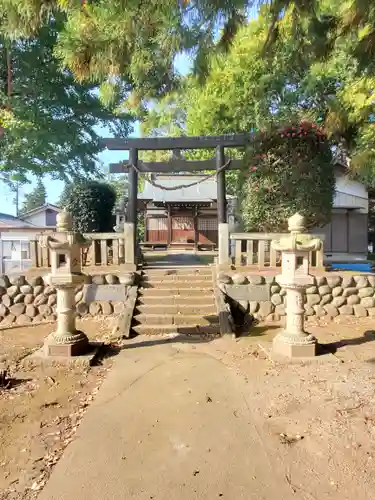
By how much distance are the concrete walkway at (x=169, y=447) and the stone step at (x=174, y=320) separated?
2053 millimetres

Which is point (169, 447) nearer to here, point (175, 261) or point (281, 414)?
point (281, 414)

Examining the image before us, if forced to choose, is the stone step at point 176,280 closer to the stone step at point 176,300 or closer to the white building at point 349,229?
the stone step at point 176,300

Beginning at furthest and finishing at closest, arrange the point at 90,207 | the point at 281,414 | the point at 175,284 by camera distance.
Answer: the point at 90,207 → the point at 175,284 → the point at 281,414

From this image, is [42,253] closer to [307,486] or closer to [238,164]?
[238,164]

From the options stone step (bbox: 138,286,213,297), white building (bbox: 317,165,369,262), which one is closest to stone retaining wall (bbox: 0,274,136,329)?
stone step (bbox: 138,286,213,297)

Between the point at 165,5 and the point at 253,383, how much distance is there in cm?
442

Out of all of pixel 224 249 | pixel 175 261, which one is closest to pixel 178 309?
pixel 224 249

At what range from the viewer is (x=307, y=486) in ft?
7.88

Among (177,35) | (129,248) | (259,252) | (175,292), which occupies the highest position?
(177,35)

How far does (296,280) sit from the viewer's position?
5.05 metres

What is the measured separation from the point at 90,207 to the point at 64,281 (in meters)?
5.74

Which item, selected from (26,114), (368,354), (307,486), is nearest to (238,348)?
(368,354)

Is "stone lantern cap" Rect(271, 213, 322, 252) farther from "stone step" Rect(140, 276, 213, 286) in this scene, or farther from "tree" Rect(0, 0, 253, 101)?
"stone step" Rect(140, 276, 213, 286)

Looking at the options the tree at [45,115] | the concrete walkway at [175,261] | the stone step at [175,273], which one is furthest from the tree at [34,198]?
the stone step at [175,273]
